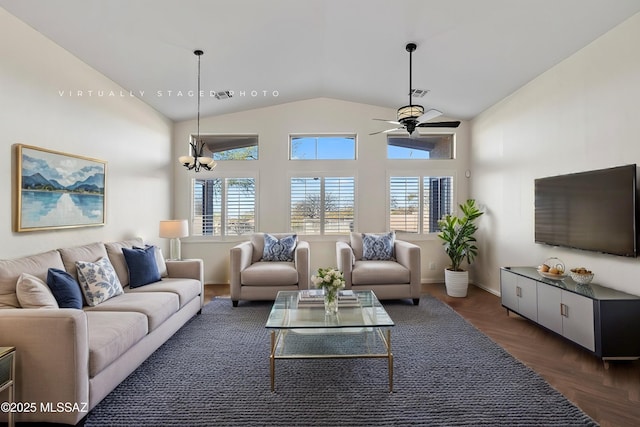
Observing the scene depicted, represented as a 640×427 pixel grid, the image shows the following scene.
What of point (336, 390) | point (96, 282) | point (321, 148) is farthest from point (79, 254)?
point (321, 148)

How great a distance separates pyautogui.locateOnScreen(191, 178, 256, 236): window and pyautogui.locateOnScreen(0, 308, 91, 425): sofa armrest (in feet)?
11.7

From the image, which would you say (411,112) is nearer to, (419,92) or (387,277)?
(419,92)

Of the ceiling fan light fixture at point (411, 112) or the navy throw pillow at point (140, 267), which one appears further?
the navy throw pillow at point (140, 267)

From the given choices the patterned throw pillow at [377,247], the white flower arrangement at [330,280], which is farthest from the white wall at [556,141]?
the white flower arrangement at [330,280]

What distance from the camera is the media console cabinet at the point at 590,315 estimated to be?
2387mm

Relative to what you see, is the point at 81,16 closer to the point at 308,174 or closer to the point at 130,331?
the point at 130,331

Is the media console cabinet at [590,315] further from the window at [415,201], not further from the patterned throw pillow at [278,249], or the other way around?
the patterned throw pillow at [278,249]

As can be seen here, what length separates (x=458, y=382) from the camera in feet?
7.24

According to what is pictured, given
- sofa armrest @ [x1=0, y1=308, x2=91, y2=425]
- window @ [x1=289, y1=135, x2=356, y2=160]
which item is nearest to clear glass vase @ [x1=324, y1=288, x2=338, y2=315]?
sofa armrest @ [x1=0, y1=308, x2=91, y2=425]

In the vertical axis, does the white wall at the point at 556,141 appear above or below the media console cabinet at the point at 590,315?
above

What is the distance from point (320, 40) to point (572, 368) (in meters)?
3.99

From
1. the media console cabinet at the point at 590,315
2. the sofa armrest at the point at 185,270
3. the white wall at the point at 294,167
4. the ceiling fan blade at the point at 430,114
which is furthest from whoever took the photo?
the white wall at the point at 294,167

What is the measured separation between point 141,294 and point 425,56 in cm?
404

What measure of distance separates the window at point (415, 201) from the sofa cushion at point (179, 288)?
11.1ft
